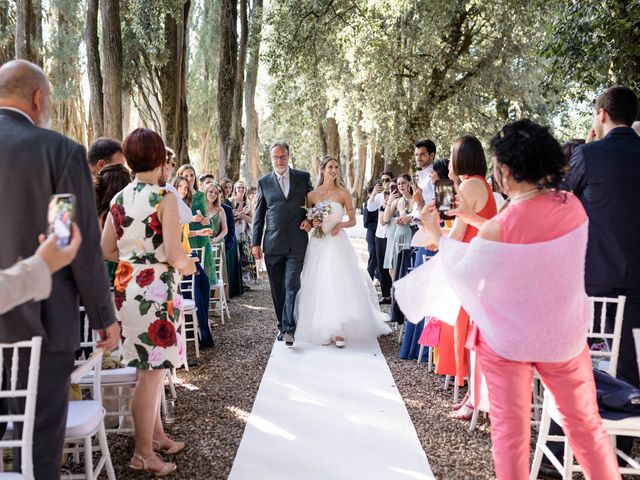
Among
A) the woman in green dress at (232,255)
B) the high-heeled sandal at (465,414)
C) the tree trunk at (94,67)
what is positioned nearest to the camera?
the high-heeled sandal at (465,414)

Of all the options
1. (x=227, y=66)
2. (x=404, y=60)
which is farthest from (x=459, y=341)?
(x=404, y=60)

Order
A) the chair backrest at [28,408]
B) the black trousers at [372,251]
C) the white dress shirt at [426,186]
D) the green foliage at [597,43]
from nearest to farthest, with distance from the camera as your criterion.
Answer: the chair backrest at [28,408], the green foliage at [597,43], the white dress shirt at [426,186], the black trousers at [372,251]

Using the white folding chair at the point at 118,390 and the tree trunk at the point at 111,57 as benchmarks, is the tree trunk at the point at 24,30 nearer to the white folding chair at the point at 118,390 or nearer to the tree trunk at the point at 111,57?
the tree trunk at the point at 111,57

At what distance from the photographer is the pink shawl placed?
222 cm

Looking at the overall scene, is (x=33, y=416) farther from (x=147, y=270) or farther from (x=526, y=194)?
Answer: (x=526, y=194)

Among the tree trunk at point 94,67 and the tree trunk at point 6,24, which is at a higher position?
the tree trunk at point 6,24

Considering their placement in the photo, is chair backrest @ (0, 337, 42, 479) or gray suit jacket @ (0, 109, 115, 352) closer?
chair backrest @ (0, 337, 42, 479)

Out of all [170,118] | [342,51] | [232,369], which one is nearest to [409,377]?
[232,369]

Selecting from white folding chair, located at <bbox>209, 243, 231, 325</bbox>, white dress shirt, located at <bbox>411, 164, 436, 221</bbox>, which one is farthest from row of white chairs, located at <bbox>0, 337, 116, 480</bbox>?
white dress shirt, located at <bbox>411, 164, 436, 221</bbox>

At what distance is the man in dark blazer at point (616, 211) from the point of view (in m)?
3.37

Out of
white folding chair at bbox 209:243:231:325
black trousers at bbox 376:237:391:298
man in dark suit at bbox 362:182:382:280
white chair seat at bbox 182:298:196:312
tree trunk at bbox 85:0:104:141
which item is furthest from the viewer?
man in dark suit at bbox 362:182:382:280

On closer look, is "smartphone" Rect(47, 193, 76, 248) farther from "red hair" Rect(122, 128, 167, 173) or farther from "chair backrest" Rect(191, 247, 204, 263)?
"chair backrest" Rect(191, 247, 204, 263)

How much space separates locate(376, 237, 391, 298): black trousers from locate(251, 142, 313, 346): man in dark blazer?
2.82 m

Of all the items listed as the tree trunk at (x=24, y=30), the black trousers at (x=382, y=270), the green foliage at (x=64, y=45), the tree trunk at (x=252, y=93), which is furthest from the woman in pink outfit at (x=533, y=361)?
the green foliage at (x=64, y=45)
